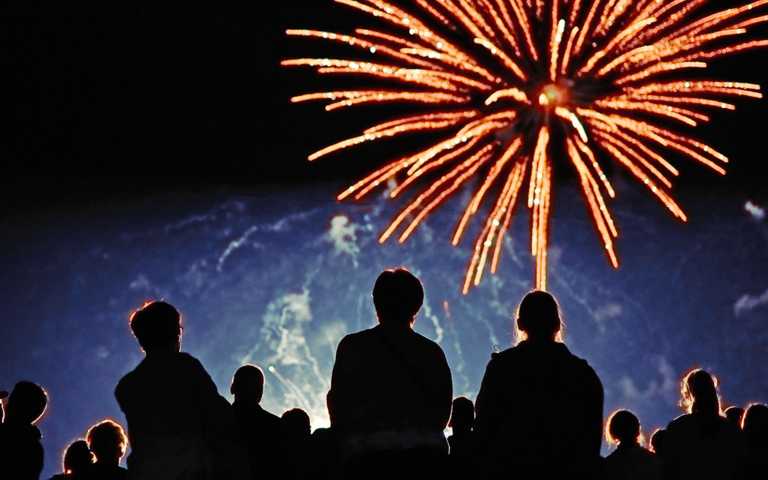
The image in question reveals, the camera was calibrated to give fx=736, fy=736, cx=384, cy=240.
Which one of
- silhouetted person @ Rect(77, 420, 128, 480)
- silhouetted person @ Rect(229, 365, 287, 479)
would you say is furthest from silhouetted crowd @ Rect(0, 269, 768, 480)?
silhouetted person @ Rect(77, 420, 128, 480)

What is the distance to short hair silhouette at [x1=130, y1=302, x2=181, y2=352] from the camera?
9.02 feet

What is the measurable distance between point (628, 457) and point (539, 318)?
5.02ft

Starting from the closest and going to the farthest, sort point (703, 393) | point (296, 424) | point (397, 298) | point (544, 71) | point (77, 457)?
point (397, 298) → point (703, 393) → point (296, 424) → point (77, 457) → point (544, 71)

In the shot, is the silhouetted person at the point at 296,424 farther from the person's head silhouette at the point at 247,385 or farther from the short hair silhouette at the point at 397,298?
the short hair silhouette at the point at 397,298

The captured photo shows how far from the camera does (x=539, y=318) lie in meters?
2.60

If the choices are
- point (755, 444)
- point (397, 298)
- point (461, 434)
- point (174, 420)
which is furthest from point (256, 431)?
point (755, 444)

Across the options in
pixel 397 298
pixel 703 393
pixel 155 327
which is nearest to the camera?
pixel 397 298

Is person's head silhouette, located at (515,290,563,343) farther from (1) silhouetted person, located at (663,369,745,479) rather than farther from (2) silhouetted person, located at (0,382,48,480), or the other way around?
(2) silhouetted person, located at (0,382,48,480)

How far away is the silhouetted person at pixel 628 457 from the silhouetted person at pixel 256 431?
1639 millimetres

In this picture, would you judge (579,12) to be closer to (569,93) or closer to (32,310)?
(569,93)

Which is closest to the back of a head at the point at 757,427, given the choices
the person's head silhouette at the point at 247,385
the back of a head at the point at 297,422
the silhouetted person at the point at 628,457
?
the silhouetted person at the point at 628,457

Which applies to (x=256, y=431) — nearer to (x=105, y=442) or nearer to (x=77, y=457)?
(x=105, y=442)

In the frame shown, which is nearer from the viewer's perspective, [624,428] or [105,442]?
[105,442]

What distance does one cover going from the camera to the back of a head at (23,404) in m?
3.60
